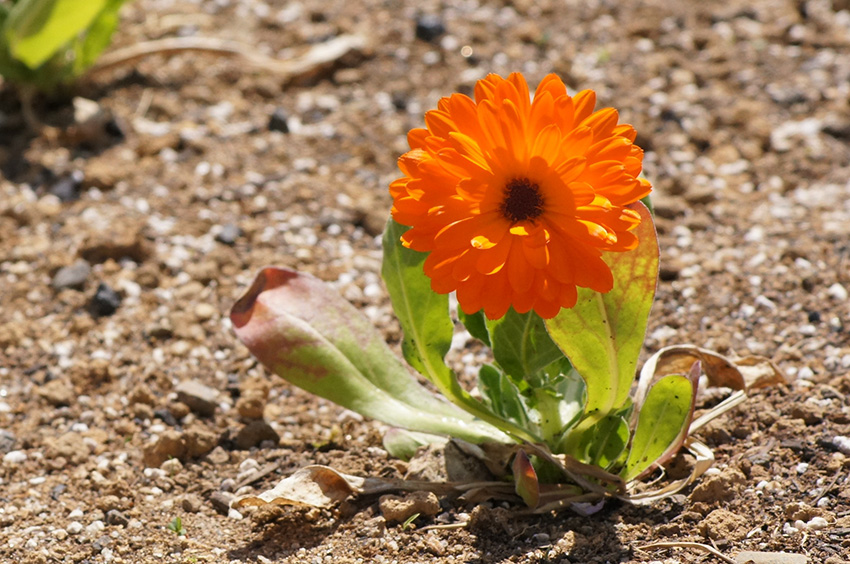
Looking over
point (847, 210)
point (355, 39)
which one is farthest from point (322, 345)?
point (355, 39)

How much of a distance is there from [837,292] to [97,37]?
3.08 metres

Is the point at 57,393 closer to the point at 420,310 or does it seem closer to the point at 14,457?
the point at 14,457

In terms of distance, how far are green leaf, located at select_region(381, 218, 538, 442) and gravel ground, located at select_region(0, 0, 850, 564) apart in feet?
1.03

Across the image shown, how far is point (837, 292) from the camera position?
3.07 meters

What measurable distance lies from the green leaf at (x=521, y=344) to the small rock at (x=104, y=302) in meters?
1.63

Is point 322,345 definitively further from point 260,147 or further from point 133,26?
point 133,26

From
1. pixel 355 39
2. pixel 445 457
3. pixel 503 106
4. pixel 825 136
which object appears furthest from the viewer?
pixel 355 39

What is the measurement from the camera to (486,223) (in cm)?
193

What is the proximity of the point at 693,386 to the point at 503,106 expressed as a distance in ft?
2.64

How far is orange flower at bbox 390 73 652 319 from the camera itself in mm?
1889

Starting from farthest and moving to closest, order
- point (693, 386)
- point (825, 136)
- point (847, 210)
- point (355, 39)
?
point (355, 39) → point (825, 136) → point (847, 210) → point (693, 386)

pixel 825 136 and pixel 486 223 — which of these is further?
pixel 825 136

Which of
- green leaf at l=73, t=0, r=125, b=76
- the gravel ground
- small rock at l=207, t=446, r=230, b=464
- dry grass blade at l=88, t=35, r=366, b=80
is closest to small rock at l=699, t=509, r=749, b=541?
the gravel ground

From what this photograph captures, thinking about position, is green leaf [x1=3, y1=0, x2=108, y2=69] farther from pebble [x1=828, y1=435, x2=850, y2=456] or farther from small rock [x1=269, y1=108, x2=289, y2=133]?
pebble [x1=828, y1=435, x2=850, y2=456]
